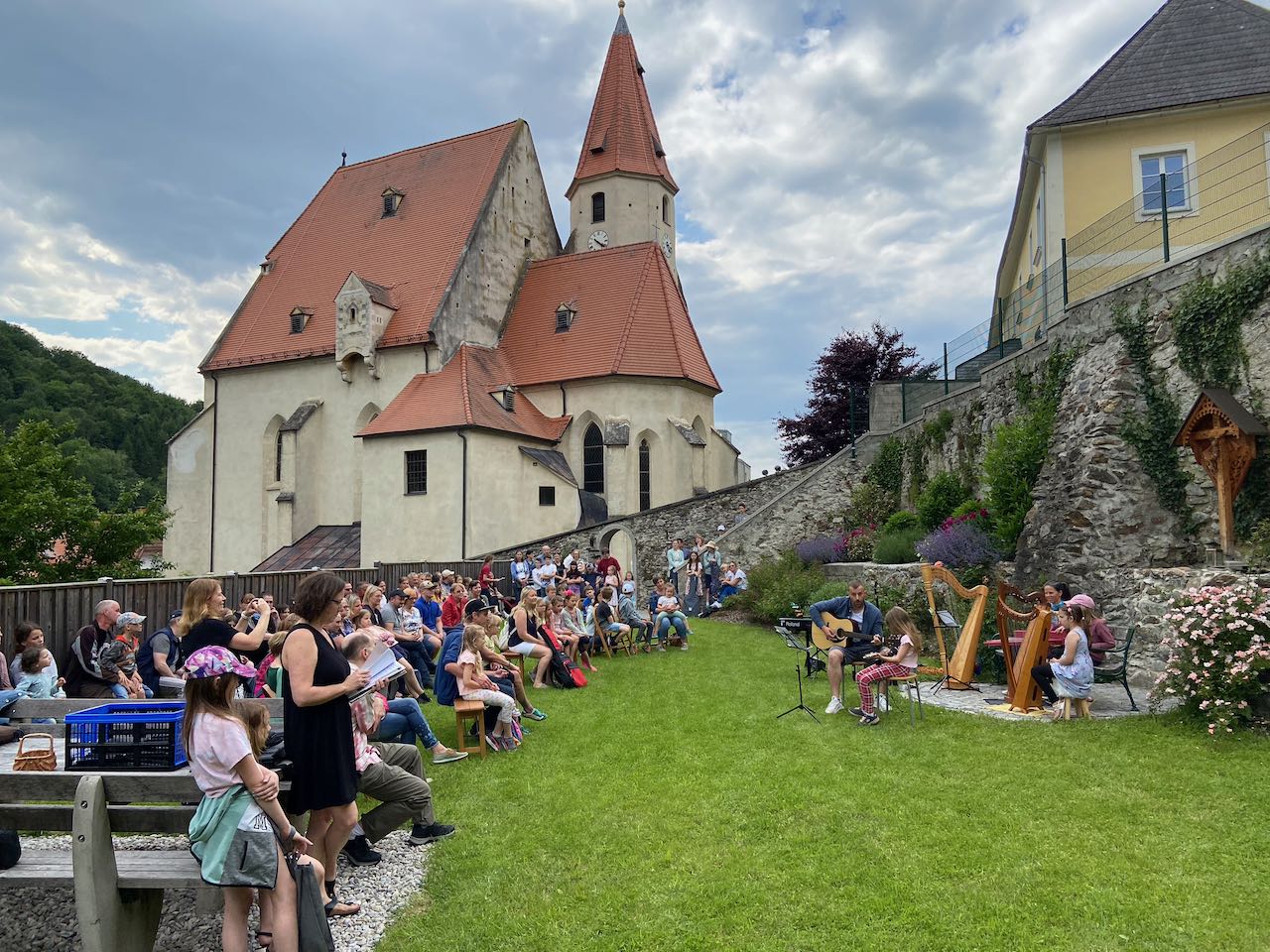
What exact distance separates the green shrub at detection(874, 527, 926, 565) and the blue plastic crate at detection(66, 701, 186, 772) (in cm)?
1478

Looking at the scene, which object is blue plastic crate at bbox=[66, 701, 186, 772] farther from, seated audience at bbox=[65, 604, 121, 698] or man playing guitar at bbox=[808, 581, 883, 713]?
man playing guitar at bbox=[808, 581, 883, 713]

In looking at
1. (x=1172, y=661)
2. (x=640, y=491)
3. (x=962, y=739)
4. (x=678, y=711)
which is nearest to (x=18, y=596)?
(x=678, y=711)

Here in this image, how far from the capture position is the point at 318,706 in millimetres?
4785

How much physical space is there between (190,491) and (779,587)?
84.6 feet

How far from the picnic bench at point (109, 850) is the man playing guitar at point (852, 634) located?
718 centimetres

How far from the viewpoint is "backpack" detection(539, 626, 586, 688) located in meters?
12.8

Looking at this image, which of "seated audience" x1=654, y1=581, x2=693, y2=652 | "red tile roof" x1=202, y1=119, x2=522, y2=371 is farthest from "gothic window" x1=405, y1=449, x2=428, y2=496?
→ "seated audience" x1=654, y1=581, x2=693, y2=652

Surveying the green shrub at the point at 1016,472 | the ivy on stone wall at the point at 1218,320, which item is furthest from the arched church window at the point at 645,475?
the ivy on stone wall at the point at 1218,320

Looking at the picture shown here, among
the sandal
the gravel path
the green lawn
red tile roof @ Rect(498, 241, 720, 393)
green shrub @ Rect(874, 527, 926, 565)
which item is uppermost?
red tile roof @ Rect(498, 241, 720, 393)

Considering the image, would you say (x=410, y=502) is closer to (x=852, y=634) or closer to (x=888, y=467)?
(x=888, y=467)

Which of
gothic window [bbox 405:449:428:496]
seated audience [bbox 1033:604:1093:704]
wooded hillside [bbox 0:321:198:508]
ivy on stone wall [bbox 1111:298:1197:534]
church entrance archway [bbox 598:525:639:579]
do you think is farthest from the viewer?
wooded hillside [bbox 0:321:198:508]

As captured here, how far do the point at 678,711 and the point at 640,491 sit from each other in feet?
65.4

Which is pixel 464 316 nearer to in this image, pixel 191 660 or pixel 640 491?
pixel 640 491

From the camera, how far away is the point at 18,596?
1089 centimetres
